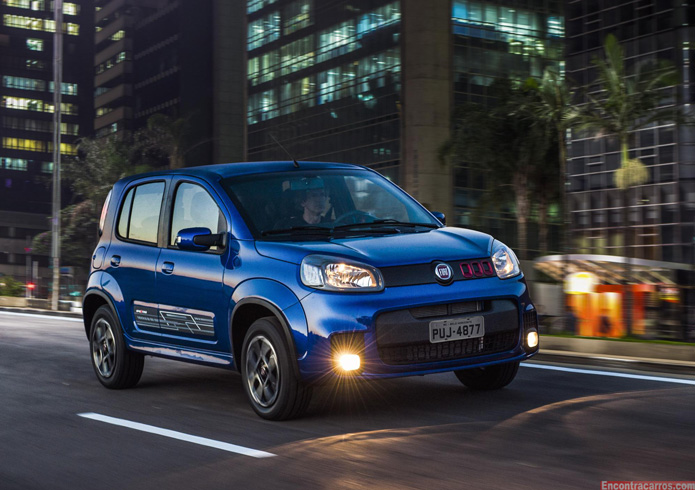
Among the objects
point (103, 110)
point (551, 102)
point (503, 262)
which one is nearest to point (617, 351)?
point (503, 262)

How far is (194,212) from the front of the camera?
7270mm

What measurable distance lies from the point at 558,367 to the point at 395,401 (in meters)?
2.43

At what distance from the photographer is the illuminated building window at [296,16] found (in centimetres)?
6132

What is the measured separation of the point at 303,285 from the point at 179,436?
1147mm

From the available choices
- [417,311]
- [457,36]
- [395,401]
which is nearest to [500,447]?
[417,311]

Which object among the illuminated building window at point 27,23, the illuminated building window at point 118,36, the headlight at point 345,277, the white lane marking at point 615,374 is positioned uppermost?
the illuminated building window at point 27,23

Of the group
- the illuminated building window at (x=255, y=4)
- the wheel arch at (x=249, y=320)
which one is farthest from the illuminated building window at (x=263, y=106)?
the wheel arch at (x=249, y=320)

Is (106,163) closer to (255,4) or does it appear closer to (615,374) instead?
(255,4)

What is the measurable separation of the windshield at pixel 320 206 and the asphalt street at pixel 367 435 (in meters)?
1.19

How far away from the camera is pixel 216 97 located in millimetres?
78625

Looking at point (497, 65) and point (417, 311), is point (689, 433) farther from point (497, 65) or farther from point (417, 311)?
point (497, 65)

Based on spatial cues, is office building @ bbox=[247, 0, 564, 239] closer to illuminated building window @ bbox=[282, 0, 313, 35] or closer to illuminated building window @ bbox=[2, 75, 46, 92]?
illuminated building window @ bbox=[282, 0, 313, 35]

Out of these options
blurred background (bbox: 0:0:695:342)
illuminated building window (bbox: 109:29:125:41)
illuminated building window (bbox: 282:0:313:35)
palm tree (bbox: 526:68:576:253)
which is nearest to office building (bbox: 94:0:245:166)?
illuminated building window (bbox: 109:29:125:41)

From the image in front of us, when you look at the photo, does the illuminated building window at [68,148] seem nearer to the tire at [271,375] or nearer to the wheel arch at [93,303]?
the wheel arch at [93,303]
